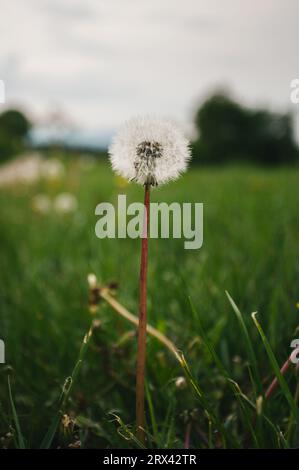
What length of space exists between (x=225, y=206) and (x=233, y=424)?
100.0 inches

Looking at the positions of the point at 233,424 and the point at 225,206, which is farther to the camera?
the point at 225,206

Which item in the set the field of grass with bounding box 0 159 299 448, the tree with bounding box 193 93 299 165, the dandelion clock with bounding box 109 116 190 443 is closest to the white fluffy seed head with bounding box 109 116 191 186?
the dandelion clock with bounding box 109 116 190 443

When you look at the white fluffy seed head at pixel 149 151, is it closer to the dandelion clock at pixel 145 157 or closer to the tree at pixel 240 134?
the dandelion clock at pixel 145 157

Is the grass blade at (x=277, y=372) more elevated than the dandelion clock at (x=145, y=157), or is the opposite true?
the dandelion clock at (x=145, y=157)

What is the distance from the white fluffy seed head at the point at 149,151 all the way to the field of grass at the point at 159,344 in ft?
0.84

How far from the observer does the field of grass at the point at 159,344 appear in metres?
0.90

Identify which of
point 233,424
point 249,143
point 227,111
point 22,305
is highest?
point 227,111

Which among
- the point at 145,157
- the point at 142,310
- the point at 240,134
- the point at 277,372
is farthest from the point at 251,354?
the point at 240,134

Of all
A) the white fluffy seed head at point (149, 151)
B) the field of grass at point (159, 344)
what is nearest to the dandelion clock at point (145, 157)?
the white fluffy seed head at point (149, 151)

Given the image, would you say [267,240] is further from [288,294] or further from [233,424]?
[233,424]

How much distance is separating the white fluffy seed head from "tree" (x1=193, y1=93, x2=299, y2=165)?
63.9 ft
